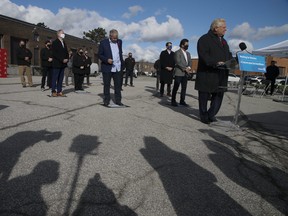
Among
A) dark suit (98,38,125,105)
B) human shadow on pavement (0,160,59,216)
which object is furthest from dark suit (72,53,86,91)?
human shadow on pavement (0,160,59,216)

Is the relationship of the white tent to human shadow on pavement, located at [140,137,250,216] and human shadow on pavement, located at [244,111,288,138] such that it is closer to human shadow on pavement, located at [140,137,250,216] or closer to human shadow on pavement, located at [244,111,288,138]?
human shadow on pavement, located at [244,111,288,138]

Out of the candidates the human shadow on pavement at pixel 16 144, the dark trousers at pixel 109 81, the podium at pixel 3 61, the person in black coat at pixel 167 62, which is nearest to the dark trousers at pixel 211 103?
the dark trousers at pixel 109 81

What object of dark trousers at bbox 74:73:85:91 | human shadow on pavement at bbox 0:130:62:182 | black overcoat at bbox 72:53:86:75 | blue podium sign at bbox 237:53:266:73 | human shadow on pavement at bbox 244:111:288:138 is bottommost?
human shadow on pavement at bbox 244:111:288:138

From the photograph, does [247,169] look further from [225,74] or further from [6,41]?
[6,41]

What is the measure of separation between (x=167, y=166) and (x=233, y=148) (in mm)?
1439

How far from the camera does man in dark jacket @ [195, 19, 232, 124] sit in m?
5.28

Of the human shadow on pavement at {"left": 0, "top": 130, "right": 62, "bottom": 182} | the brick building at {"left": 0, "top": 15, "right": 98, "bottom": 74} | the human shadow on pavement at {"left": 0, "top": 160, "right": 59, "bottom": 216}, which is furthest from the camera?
the brick building at {"left": 0, "top": 15, "right": 98, "bottom": 74}

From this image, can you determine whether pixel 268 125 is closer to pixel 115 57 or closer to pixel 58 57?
pixel 115 57

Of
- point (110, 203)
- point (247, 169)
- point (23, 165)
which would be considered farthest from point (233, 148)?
point (23, 165)

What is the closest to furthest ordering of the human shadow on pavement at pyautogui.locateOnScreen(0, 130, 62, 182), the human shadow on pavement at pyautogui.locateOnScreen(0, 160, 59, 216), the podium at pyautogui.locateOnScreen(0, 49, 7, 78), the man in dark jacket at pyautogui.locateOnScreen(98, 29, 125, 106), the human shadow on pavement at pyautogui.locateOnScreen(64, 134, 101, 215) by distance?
the human shadow on pavement at pyautogui.locateOnScreen(0, 160, 59, 216), the human shadow on pavement at pyautogui.locateOnScreen(64, 134, 101, 215), the human shadow on pavement at pyautogui.locateOnScreen(0, 130, 62, 182), the man in dark jacket at pyautogui.locateOnScreen(98, 29, 125, 106), the podium at pyautogui.locateOnScreen(0, 49, 7, 78)

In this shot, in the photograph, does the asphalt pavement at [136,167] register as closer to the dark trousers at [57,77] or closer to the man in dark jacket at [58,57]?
the dark trousers at [57,77]

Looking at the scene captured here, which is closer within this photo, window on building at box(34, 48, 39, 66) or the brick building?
the brick building

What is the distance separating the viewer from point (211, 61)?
Answer: 17.1 ft

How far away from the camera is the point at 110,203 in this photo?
7.52 ft
